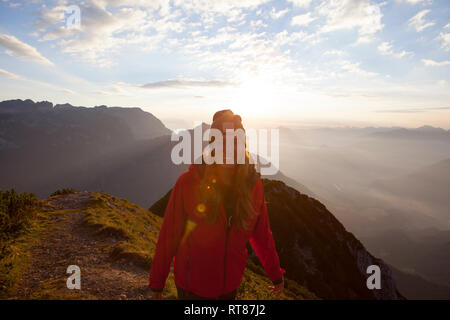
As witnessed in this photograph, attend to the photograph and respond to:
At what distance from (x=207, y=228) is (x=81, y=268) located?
883cm

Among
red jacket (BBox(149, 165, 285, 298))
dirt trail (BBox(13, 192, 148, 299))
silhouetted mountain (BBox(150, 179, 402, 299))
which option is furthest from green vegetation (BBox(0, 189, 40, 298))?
silhouetted mountain (BBox(150, 179, 402, 299))

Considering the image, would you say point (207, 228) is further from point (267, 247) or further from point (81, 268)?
point (81, 268)

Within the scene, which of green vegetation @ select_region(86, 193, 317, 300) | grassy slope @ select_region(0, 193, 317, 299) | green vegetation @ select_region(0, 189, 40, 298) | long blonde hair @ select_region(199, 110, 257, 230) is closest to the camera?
long blonde hair @ select_region(199, 110, 257, 230)

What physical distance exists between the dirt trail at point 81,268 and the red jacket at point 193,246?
5.52 m

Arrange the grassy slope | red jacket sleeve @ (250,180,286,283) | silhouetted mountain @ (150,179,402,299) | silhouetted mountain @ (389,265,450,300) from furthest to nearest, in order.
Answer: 1. silhouetted mountain @ (389,265,450,300)
2. silhouetted mountain @ (150,179,402,299)
3. the grassy slope
4. red jacket sleeve @ (250,180,286,283)

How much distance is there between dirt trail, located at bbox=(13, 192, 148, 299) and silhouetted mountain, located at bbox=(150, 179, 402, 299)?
73.1ft

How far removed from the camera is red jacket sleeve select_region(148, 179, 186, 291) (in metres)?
3.66

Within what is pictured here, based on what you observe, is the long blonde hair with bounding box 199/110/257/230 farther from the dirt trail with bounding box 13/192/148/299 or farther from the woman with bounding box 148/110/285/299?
the dirt trail with bounding box 13/192/148/299

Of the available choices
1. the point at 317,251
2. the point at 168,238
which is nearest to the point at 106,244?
the point at 168,238

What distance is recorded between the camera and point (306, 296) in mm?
23000

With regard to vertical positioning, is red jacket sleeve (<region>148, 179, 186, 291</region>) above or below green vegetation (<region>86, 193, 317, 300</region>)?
above

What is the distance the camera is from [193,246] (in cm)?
366
